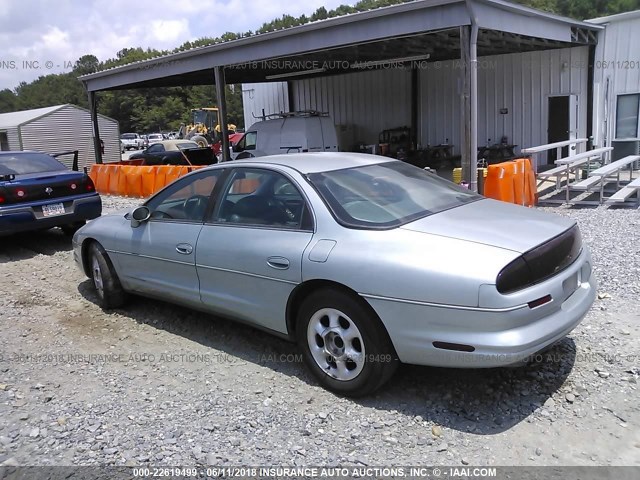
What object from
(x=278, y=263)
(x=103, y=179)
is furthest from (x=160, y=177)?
(x=278, y=263)

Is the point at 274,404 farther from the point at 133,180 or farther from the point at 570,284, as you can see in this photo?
the point at 133,180

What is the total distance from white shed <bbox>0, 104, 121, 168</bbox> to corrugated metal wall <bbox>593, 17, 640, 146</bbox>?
2629 centimetres

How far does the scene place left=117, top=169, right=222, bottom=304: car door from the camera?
183 inches

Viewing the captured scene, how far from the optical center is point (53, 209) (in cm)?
837

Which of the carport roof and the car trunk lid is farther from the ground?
the carport roof

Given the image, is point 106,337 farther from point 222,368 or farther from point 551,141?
point 551,141

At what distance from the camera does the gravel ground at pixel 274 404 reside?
123 inches

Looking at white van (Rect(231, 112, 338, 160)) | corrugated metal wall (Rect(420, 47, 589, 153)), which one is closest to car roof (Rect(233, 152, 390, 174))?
white van (Rect(231, 112, 338, 160))

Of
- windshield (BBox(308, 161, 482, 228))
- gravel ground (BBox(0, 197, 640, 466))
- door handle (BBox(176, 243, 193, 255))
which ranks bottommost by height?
gravel ground (BBox(0, 197, 640, 466))

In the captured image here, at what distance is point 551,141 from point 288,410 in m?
15.9

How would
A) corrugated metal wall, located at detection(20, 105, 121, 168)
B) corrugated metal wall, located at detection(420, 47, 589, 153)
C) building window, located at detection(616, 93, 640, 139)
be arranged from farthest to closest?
corrugated metal wall, located at detection(20, 105, 121, 168), corrugated metal wall, located at detection(420, 47, 589, 153), building window, located at detection(616, 93, 640, 139)

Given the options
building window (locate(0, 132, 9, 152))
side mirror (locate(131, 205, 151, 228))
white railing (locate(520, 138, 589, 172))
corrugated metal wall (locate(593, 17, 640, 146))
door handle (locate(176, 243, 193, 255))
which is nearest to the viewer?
door handle (locate(176, 243, 193, 255))

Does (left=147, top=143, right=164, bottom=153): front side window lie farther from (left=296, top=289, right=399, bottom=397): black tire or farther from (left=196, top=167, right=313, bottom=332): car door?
(left=296, top=289, right=399, bottom=397): black tire

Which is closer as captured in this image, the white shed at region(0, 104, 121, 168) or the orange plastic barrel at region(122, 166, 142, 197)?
the orange plastic barrel at region(122, 166, 142, 197)
